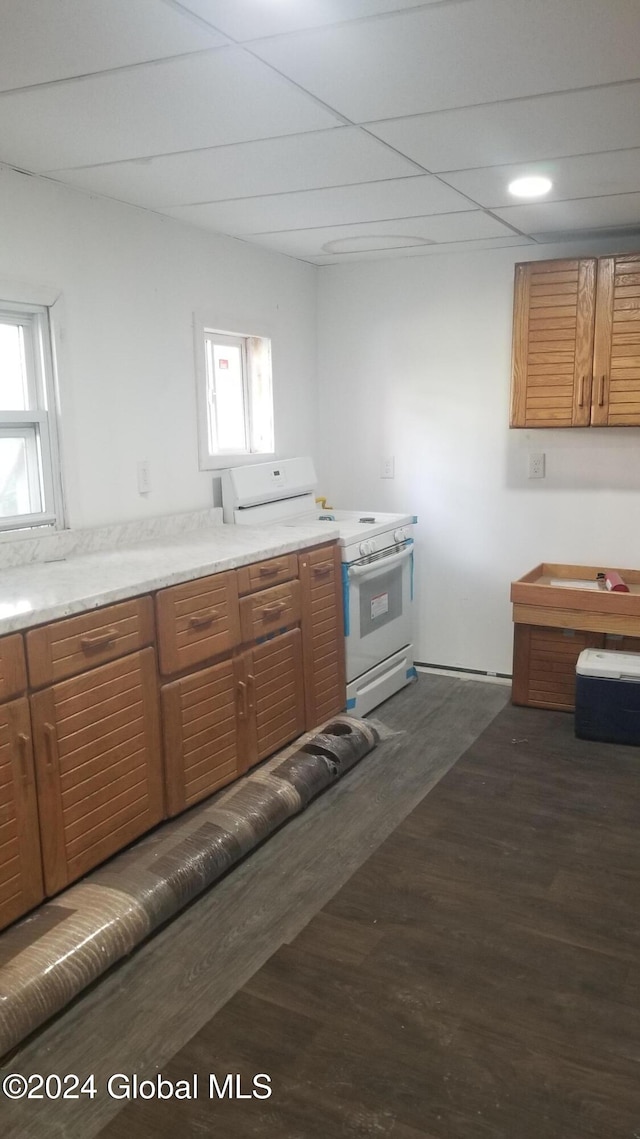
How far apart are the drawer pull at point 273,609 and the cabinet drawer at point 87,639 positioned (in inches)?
24.9

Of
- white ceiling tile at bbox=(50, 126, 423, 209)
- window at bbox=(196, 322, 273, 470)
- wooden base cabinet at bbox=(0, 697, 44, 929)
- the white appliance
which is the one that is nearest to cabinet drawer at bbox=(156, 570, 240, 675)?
wooden base cabinet at bbox=(0, 697, 44, 929)

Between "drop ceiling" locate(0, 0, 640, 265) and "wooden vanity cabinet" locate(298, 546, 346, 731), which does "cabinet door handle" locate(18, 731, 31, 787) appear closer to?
"wooden vanity cabinet" locate(298, 546, 346, 731)

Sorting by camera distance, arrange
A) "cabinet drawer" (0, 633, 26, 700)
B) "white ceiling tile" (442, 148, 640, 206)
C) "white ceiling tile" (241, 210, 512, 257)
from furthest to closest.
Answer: "white ceiling tile" (241, 210, 512, 257)
"white ceiling tile" (442, 148, 640, 206)
"cabinet drawer" (0, 633, 26, 700)

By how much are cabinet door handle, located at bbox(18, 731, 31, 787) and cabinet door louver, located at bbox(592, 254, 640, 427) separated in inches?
109

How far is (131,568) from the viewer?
2.79m

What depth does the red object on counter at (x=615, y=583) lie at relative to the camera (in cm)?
373

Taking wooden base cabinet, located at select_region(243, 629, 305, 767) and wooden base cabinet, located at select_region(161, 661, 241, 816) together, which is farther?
wooden base cabinet, located at select_region(243, 629, 305, 767)

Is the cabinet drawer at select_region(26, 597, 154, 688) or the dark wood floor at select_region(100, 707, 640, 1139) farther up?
the cabinet drawer at select_region(26, 597, 154, 688)

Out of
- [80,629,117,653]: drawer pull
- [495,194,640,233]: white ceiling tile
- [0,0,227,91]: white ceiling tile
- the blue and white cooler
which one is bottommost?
the blue and white cooler

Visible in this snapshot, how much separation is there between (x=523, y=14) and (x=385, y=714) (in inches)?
116

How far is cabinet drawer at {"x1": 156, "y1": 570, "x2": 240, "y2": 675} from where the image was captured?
270 centimetres

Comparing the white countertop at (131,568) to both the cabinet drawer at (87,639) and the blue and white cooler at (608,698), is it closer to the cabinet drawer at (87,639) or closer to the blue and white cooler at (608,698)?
the cabinet drawer at (87,639)

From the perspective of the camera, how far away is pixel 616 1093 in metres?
1.78

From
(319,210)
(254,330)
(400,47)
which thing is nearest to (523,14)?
(400,47)
